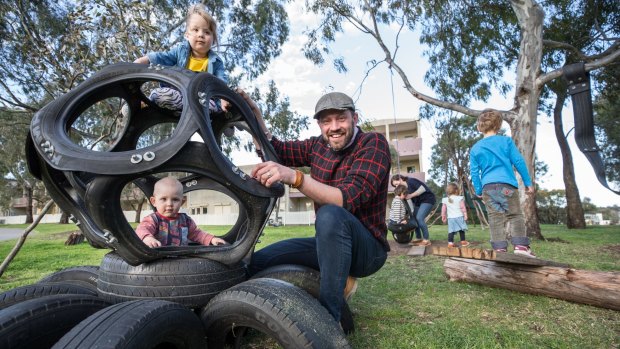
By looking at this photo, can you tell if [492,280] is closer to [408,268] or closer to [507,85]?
[408,268]

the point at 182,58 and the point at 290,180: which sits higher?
the point at 182,58

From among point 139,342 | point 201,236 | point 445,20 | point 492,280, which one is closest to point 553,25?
point 445,20

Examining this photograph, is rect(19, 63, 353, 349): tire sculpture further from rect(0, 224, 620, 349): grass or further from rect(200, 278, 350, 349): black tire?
rect(0, 224, 620, 349): grass

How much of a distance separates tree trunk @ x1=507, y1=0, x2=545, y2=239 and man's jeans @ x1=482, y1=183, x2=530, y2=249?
19.4ft

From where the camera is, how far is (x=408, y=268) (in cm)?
530

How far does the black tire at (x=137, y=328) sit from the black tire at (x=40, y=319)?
11.4 inches

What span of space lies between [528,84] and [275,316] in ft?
34.2

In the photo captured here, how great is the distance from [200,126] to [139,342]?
0.89 metres

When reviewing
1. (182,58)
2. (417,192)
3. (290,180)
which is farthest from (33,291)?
(417,192)

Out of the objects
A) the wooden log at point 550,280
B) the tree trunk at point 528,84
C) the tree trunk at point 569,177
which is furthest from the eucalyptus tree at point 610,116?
the wooden log at point 550,280

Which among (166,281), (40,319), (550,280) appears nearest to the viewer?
(40,319)

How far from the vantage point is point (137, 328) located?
1.27 m

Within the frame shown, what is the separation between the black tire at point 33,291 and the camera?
1.79 metres

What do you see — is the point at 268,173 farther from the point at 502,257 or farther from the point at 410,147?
the point at 410,147
